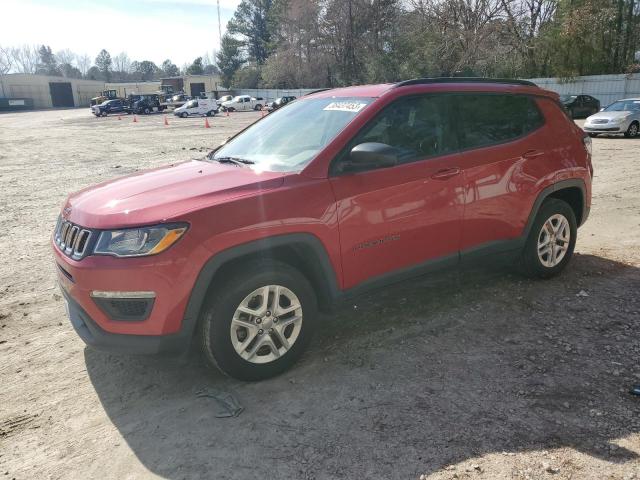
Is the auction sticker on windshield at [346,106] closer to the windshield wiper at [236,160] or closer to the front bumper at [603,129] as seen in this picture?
the windshield wiper at [236,160]

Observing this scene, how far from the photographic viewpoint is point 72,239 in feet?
10.7

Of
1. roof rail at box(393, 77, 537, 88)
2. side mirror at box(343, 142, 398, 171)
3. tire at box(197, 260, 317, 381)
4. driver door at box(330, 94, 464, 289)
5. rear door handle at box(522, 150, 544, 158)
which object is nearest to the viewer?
tire at box(197, 260, 317, 381)

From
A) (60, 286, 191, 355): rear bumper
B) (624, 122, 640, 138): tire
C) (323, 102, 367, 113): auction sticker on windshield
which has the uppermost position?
(323, 102, 367, 113): auction sticker on windshield

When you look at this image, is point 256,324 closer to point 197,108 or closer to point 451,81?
point 451,81

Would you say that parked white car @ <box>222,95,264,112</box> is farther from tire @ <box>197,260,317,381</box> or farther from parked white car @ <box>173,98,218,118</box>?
tire @ <box>197,260,317,381</box>

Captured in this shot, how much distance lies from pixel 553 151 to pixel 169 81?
90774mm

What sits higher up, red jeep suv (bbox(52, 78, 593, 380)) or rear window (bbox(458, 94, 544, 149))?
rear window (bbox(458, 94, 544, 149))

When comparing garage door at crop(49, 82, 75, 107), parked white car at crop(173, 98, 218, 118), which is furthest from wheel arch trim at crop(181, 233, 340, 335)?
garage door at crop(49, 82, 75, 107)

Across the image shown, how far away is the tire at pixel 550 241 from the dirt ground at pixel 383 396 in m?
0.17

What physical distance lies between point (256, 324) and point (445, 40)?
42254 mm

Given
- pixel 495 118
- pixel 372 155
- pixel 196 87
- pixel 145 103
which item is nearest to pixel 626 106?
pixel 495 118

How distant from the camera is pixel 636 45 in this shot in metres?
34.7

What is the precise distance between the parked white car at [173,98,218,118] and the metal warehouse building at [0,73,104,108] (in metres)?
49.9

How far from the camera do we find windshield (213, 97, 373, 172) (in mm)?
3671
